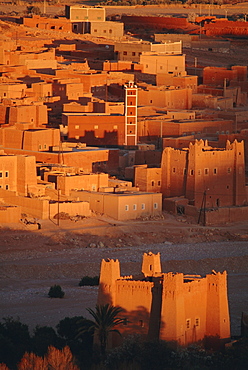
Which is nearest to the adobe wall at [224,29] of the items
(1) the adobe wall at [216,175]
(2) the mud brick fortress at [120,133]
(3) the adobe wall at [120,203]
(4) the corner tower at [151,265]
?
(2) the mud brick fortress at [120,133]

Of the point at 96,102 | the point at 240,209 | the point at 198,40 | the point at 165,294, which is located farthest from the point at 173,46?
the point at 165,294

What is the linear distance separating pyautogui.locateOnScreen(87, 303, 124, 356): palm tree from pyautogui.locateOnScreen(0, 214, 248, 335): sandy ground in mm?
3409

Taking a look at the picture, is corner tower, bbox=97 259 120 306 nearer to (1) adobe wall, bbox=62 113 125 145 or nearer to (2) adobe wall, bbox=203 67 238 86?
(1) adobe wall, bbox=62 113 125 145

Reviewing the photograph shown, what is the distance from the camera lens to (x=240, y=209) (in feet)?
151

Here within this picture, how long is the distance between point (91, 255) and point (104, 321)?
1120 centimetres

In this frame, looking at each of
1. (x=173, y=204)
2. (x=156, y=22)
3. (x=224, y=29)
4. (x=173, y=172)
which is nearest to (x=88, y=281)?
(x=173, y=204)

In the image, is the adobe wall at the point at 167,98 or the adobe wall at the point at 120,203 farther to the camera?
the adobe wall at the point at 167,98

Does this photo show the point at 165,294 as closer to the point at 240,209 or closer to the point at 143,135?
the point at 240,209

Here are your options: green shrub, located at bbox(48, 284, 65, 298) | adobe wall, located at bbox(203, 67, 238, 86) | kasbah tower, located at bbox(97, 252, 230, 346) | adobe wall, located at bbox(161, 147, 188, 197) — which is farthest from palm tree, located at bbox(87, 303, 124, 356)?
adobe wall, located at bbox(203, 67, 238, 86)

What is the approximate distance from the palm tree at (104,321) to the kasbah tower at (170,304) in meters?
0.17

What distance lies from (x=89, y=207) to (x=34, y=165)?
85.0 inches

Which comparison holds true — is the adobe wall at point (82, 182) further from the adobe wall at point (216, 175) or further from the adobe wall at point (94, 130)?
the adobe wall at point (94, 130)

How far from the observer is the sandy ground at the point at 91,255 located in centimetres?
3491

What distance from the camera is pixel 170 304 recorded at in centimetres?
2936
